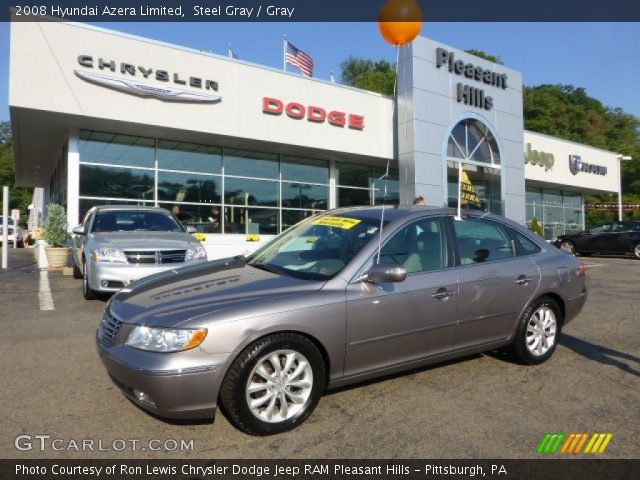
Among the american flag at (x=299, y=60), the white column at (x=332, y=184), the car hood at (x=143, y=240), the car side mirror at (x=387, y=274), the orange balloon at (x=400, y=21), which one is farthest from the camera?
the white column at (x=332, y=184)

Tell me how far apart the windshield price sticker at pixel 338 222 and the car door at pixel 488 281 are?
92 cm

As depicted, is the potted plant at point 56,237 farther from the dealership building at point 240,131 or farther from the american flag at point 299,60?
the american flag at point 299,60

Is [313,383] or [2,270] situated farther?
[2,270]

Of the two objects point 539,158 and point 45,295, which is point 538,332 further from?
point 539,158

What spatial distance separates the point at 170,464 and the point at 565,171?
94.0 ft

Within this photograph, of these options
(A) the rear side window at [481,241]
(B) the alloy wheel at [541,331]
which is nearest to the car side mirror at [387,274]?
(A) the rear side window at [481,241]

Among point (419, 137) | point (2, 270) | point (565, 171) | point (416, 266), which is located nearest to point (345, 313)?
point (416, 266)

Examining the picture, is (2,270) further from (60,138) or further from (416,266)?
(416,266)

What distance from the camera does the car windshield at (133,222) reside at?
839 cm

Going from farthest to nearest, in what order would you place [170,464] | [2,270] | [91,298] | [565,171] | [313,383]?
[565,171] < [2,270] < [91,298] < [313,383] < [170,464]

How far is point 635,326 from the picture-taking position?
6.31m

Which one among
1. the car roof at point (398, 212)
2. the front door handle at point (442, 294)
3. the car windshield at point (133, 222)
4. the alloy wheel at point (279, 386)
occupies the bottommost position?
the alloy wheel at point (279, 386)

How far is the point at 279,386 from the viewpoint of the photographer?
3.19 m

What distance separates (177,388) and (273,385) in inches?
23.9
